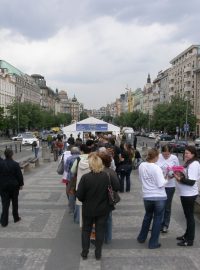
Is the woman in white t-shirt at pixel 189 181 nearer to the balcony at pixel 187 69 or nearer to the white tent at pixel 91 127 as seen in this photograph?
the white tent at pixel 91 127

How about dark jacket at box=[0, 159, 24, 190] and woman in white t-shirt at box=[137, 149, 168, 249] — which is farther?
dark jacket at box=[0, 159, 24, 190]

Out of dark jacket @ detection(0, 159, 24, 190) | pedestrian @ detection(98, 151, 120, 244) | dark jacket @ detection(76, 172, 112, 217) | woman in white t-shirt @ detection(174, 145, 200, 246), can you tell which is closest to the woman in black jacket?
dark jacket @ detection(76, 172, 112, 217)

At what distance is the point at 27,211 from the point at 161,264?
5.17m

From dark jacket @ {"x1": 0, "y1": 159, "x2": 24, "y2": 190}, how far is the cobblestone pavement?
0.87 meters

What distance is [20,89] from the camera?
129 meters

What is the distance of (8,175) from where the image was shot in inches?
365

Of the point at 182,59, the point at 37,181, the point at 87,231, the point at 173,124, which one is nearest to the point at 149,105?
the point at 182,59

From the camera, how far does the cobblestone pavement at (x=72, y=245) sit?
21.9 feet

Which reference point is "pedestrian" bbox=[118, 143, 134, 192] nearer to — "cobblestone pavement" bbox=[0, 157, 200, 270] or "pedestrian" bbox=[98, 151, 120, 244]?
"cobblestone pavement" bbox=[0, 157, 200, 270]

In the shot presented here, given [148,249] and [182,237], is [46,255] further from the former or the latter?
[182,237]

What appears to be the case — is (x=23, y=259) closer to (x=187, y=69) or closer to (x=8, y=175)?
(x=8, y=175)

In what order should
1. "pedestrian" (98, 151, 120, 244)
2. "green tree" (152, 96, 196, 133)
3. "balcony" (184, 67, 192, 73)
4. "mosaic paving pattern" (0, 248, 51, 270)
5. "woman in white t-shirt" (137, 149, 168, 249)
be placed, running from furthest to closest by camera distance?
"balcony" (184, 67, 192, 73), "green tree" (152, 96, 196, 133), "woman in white t-shirt" (137, 149, 168, 249), "pedestrian" (98, 151, 120, 244), "mosaic paving pattern" (0, 248, 51, 270)

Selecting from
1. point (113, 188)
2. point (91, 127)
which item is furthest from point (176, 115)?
point (113, 188)

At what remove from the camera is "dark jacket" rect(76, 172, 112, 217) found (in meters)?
6.64
